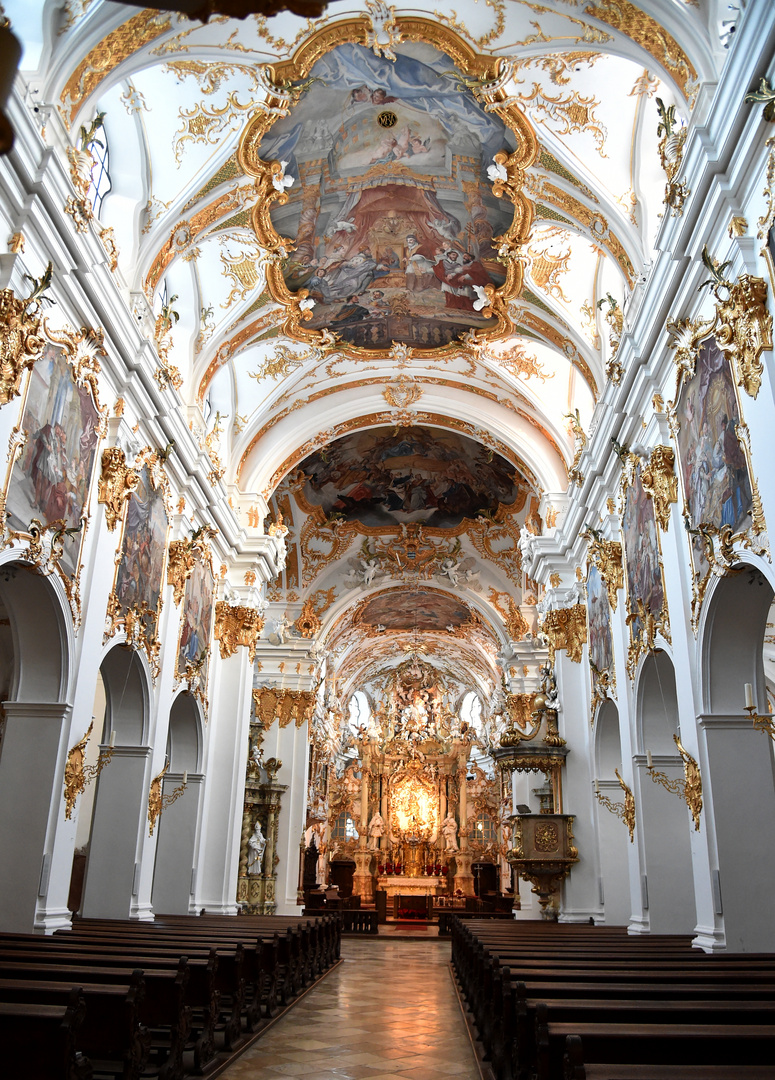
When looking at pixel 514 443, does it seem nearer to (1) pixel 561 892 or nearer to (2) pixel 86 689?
(1) pixel 561 892

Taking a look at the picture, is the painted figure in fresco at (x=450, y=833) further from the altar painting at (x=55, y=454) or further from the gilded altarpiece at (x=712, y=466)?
the altar painting at (x=55, y=454)

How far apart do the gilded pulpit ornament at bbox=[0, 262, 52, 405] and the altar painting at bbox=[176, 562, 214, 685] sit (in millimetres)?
6516

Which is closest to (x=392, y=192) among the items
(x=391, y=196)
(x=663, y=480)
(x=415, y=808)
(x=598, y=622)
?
(x=391, y=196)

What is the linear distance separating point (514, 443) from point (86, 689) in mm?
10313

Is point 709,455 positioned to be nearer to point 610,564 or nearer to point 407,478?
point 610,564

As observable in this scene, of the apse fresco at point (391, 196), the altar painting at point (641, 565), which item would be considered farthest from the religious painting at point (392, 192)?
the altar painting at point (641, 565)

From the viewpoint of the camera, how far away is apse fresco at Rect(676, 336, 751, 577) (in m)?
8.27

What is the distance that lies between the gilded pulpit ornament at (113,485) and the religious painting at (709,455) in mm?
6783

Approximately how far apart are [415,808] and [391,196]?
1268 inches

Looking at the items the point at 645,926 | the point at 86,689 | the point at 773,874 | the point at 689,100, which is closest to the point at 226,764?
the point at 86,689

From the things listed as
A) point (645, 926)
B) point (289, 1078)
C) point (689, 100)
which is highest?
point (689, 100)

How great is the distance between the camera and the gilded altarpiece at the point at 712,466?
8055 mm

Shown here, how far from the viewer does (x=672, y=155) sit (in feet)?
30.6

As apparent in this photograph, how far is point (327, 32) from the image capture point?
1012 cm
